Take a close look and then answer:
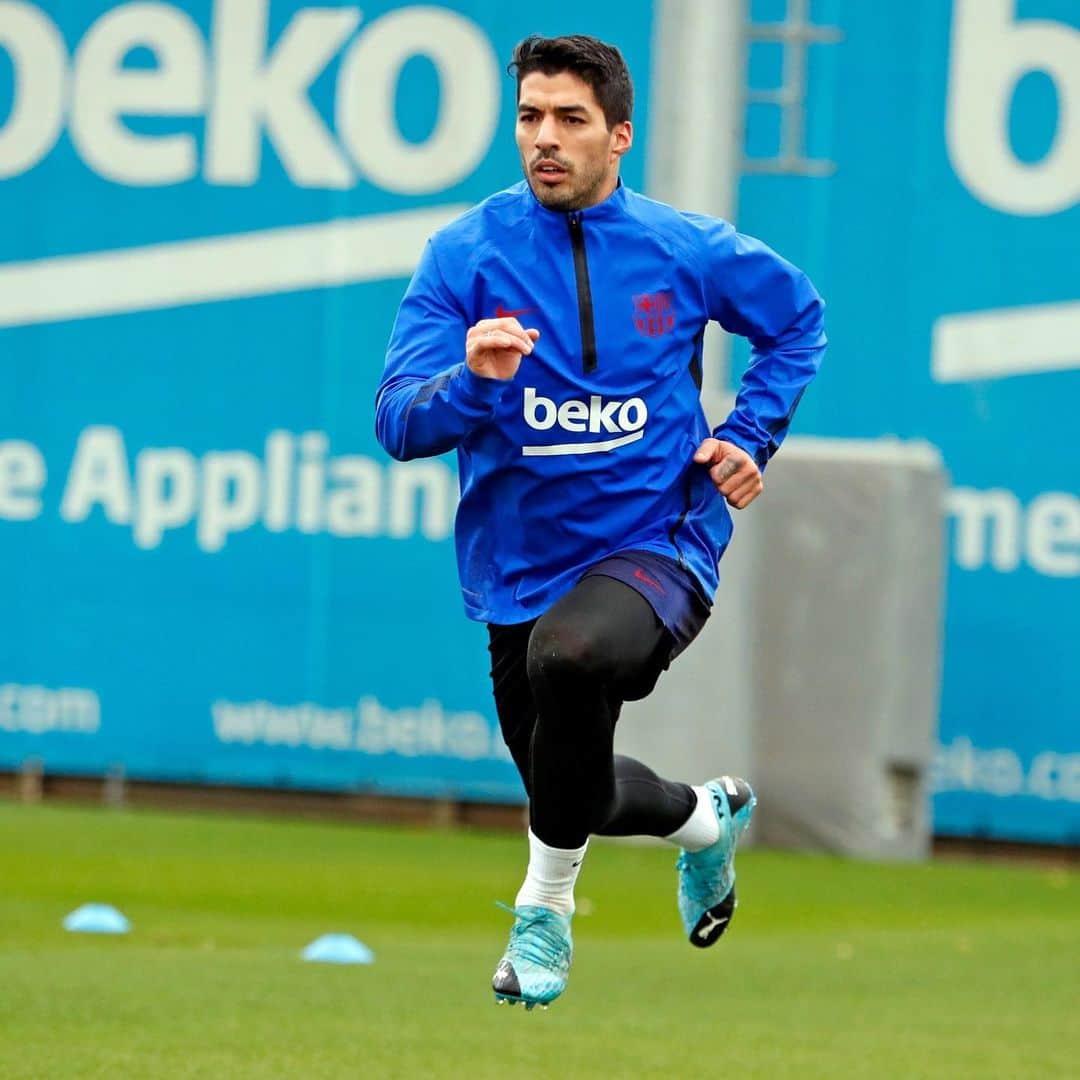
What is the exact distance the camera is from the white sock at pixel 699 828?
612cm

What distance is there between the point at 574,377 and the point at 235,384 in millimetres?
7669

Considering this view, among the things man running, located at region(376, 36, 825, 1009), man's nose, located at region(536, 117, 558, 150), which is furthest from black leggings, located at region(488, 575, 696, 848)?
man's nose, located at region(536, 117, 558, 150)

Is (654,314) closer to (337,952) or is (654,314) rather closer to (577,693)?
(577,693)

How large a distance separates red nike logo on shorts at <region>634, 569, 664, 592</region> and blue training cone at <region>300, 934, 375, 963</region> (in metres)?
3.37

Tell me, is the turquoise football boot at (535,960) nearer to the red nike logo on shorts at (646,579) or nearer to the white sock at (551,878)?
the white sock at (551,878)

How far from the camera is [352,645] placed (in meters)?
12.7

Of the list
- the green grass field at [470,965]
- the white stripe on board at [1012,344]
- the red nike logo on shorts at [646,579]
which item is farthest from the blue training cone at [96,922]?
the white stripe on board at [1012,344]

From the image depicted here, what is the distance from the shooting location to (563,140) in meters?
5.42

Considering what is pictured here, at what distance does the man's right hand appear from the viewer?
5066 millimetres

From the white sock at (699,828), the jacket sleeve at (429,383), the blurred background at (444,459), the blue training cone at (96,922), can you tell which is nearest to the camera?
the jacket sleeve at (429,383)

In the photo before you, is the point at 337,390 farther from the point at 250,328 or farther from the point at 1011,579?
the point at 1011,579

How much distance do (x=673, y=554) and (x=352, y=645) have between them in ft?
23.8

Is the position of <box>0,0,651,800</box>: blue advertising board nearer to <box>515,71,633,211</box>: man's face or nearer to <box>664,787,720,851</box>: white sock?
<box>664,787,720,851</box>: white sock

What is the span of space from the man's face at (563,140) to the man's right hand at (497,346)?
447 mm
